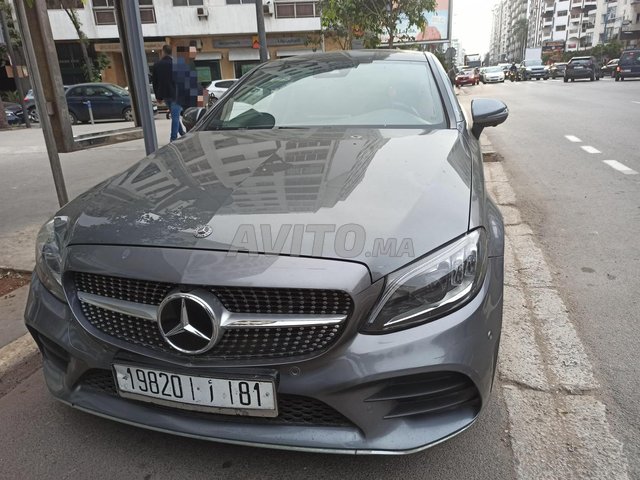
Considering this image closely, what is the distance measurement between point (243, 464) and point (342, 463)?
0.35 metres

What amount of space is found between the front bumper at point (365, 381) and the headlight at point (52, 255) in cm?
17

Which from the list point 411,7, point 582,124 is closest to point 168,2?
point 411,7

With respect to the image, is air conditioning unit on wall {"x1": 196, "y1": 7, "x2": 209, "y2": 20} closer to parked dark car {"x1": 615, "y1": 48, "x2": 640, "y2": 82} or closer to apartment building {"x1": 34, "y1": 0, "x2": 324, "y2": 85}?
apartment building {"x1": 34, "y1": 0, "x2": 324, "y2": 85}

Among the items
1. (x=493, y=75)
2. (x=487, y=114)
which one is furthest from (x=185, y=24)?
(x=487, y=114)

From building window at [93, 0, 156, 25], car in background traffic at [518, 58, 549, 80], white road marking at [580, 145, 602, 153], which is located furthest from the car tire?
car in background traffic at [518, 58, 549, 80]

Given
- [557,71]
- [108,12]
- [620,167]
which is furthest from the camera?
[557,71]

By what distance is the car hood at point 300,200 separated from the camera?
158 centimetres

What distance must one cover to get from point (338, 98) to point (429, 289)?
1.76m

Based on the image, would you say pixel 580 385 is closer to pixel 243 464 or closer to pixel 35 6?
pixel 243 464

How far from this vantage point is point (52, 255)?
1.92m

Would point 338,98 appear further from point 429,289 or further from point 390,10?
point 390,10

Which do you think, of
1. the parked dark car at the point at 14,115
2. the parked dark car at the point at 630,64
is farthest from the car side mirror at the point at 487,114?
the parked dark car at the point at 630,64

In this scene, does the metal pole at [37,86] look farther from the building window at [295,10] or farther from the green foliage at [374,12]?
the building window at [295,10]

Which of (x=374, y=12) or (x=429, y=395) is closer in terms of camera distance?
(x=429, y=395)
